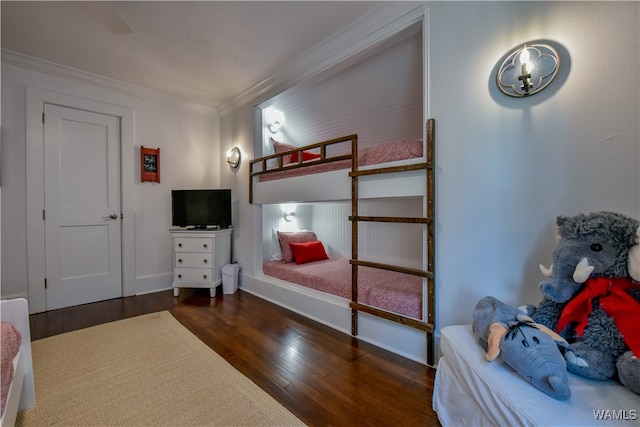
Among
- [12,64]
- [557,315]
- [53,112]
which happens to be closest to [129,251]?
[53,112]

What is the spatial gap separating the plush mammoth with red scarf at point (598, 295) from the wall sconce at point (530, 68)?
718 mm

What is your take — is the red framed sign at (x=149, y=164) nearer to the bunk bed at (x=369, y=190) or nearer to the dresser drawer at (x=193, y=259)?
the dresser drawer at (x=193, y=259)

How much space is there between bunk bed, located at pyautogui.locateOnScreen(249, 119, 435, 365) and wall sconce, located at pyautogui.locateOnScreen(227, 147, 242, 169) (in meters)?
0.61

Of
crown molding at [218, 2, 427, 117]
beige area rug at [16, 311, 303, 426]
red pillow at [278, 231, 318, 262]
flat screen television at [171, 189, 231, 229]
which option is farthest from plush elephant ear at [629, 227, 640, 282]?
flat screen television at [171, 189, 231, 229]

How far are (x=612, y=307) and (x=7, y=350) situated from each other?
7.86ft

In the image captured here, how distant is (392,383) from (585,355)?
3.10 ft

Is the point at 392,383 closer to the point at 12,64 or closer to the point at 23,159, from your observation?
the point at 23,159

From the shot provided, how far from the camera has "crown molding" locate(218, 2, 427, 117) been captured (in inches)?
71.6

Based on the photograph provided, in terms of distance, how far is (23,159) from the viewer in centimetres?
260

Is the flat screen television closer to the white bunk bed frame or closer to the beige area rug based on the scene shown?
the beige area rug

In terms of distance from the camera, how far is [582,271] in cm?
102

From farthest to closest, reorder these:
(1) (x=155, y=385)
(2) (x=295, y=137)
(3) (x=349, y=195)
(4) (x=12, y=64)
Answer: (2) (x=295, y=137) < (4) (x=12, y=64) < (3) (x=349, y=195) < (1) (x=155, y=385)

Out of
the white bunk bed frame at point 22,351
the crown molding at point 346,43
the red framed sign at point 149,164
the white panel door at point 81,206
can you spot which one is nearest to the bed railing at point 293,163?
the crown molding at point 346,43

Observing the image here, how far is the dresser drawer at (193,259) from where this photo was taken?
3.17 metres
